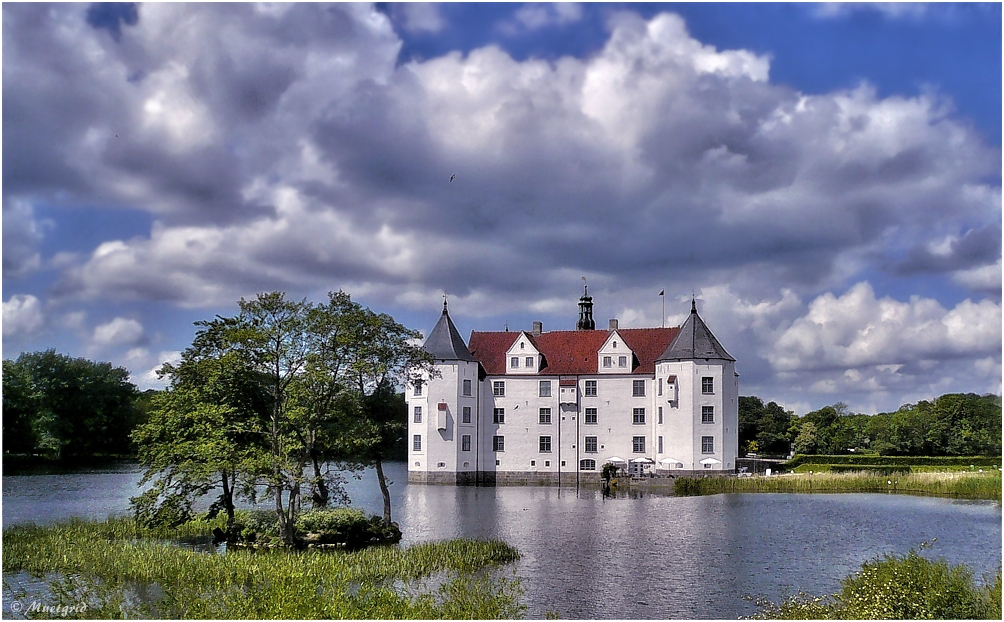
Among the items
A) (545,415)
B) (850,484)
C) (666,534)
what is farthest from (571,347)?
(666,534)

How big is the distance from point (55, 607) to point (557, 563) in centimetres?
1011

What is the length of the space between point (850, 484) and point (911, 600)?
97.5 ft

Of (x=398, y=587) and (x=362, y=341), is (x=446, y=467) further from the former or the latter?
(x=398, y=587)

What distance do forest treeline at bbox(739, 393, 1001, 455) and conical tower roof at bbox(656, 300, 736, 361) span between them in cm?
2206

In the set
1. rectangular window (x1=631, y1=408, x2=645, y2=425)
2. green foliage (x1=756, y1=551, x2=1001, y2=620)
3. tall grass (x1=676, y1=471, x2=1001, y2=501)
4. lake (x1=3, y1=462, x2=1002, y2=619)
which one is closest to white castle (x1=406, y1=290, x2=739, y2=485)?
rectangular window (x1=631, y1=408, x2=645, y2=425)

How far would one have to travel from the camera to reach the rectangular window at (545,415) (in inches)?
1951

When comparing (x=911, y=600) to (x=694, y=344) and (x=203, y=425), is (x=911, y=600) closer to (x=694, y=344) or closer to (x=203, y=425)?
(x=203, y=425)

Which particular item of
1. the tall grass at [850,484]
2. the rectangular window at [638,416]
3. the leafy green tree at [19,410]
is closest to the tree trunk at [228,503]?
the tall grass at [850,484]

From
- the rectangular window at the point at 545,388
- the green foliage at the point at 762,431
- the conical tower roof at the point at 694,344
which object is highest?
the conical tower roof at the point at 694,344

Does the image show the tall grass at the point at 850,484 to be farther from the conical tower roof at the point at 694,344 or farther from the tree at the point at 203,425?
the tree at the point at 203,425

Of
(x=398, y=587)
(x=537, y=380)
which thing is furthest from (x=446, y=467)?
(x=398, y=587)

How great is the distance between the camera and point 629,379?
49.1 m

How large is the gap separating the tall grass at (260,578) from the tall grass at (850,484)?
23.2 m

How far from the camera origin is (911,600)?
1288cm
